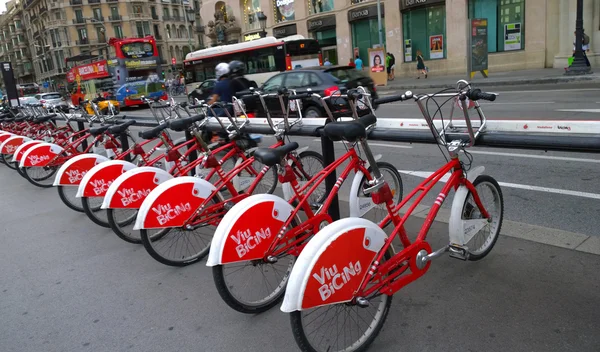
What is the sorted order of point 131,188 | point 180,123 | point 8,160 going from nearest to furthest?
1. point 131,188
2. point 180,123
3. point 8,160

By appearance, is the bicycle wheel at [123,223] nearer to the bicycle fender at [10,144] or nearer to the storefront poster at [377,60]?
the bicycle fender at [10,144]

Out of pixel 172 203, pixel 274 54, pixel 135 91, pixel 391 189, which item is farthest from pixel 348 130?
pixel 135 91

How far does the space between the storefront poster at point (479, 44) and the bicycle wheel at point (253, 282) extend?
1906 cm

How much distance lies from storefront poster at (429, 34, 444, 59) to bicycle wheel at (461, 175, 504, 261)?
2459 centimetres

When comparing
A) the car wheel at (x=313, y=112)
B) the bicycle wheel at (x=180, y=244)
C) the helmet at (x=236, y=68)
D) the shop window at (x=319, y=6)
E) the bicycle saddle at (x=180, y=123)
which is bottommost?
the bicycle wheel at (x=180, y=244)

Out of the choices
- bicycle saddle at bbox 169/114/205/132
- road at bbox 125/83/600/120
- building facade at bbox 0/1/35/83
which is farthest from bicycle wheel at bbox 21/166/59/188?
building facade at bbox 0/1/35/83

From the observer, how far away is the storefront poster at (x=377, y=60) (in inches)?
925

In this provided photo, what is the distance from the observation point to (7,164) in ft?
32.2

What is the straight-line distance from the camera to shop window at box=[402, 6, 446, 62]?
26.4m

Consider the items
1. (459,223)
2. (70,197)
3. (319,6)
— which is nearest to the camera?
(459,223)

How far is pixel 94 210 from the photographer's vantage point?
524 centimetres

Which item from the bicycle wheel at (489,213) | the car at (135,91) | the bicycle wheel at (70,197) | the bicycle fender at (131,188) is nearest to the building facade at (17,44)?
the car at (135,91)

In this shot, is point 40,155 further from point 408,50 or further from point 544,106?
point 408,50

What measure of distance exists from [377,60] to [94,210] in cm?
2052
